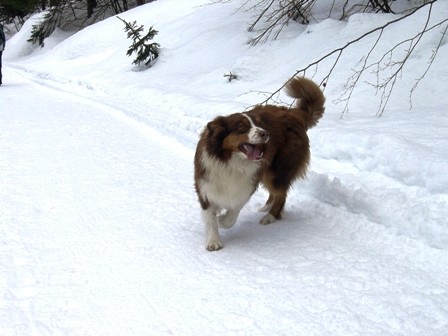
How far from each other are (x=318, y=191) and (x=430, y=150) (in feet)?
4.02

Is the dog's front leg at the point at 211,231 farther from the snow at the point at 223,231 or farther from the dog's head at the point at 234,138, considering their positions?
the dog's head at the point at 234,138

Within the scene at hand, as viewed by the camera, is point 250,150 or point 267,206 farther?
point 267,206

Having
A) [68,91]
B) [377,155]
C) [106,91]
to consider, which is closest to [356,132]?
[377,155]

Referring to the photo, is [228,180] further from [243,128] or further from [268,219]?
[268,219]

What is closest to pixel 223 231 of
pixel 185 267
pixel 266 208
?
pixel 266 208

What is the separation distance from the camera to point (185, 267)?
143 inches

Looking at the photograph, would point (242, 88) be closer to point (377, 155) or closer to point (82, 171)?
point (82, 171)

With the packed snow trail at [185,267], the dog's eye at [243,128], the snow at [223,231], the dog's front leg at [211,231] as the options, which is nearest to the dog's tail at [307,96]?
the snow at [223,231]

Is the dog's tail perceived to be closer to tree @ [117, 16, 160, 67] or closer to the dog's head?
the dog's head

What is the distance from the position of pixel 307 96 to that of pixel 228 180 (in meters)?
1.39

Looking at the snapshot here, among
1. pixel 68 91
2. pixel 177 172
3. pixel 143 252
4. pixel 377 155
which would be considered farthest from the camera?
pixel 68 91

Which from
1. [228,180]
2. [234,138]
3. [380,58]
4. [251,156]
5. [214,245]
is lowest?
[380,58]

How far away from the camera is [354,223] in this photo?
4148 mm

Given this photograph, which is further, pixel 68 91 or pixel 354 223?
pixel 68 91
